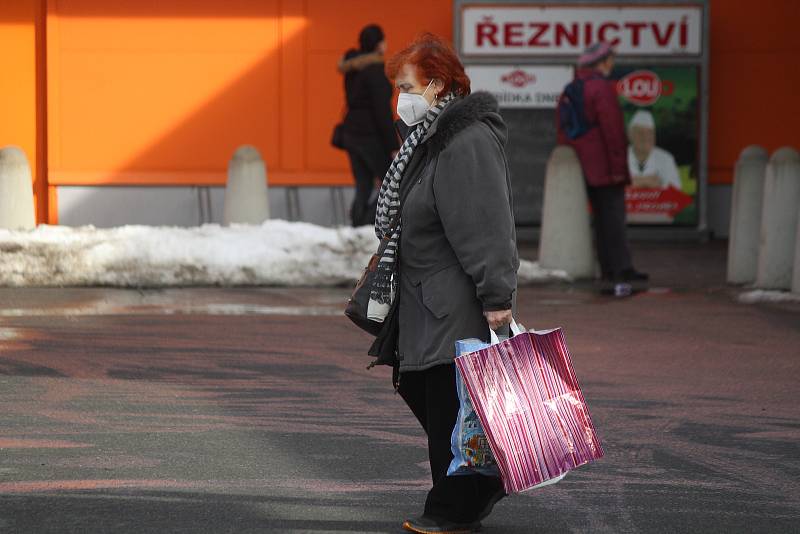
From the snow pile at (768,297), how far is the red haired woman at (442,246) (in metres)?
6.39

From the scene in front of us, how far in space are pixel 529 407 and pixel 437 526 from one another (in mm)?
466

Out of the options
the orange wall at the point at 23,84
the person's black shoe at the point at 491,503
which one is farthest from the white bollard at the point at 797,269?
the orange wall at the point at 23,84

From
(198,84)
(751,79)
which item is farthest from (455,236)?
(751,79)

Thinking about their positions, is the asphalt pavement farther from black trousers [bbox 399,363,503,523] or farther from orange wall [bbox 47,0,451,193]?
orange wall [bbox 47,0,451,193]

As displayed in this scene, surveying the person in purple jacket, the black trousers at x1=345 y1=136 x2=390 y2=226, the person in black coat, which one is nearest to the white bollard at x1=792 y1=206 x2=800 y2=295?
the person in purple jacket

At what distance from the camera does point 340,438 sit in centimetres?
593

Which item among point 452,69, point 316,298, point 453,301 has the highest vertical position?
point 452,69

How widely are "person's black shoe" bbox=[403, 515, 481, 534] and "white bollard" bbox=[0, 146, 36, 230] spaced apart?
8539mm

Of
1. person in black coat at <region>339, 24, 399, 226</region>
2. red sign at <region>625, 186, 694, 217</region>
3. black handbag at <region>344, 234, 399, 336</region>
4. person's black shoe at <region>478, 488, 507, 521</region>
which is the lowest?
person's black shoe at <region>478, 488, 507, 521</region>

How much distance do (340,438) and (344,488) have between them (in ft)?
2.73

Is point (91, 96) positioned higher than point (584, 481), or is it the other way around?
point (91, 96)

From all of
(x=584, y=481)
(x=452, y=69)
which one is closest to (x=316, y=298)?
(x=584, y=481)

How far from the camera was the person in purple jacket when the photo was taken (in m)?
11.1

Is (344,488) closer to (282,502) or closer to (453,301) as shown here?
(282,502)
